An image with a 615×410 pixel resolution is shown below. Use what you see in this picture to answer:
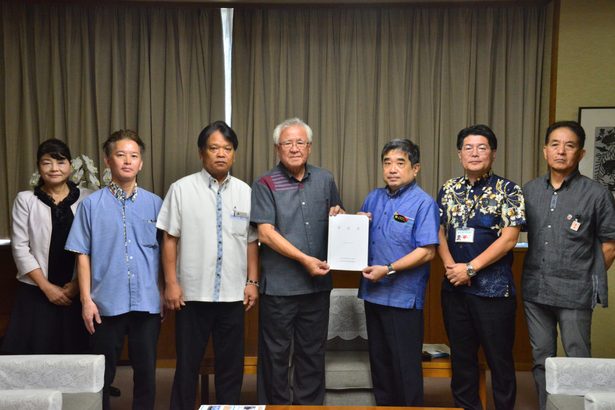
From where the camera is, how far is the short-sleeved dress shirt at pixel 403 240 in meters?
2.78

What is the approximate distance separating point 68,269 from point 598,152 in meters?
3.55

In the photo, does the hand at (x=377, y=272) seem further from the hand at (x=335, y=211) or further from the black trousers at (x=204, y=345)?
the black trousers at (x=204, y=345)

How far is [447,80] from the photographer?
174 inches

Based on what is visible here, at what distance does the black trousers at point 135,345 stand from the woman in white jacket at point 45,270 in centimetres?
26

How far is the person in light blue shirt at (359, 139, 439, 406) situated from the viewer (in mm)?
2770

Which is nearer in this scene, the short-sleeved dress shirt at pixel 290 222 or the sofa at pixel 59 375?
the sofa at pixel 59 375

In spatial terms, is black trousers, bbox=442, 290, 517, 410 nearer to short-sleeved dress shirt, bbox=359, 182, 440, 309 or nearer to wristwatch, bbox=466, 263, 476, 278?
wristwatch, bbox=466, 263, 476, 278

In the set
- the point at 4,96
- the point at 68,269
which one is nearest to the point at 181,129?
the point at 4,96

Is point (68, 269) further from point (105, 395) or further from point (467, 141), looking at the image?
point (467, 141)

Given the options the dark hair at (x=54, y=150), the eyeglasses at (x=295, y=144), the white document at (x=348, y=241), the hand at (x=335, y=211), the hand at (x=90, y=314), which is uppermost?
the eyeglasses at (x=295, y=144)

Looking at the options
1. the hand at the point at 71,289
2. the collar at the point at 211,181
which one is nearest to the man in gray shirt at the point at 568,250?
the collar at the point at 211,181

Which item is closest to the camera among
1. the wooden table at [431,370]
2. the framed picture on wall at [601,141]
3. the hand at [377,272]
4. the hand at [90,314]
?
the hand at [90,314]

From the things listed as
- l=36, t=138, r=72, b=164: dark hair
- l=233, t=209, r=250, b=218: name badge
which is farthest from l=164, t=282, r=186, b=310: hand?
l=36, t=138, r=72, b=164: dark hair

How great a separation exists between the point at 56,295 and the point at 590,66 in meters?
3.79
